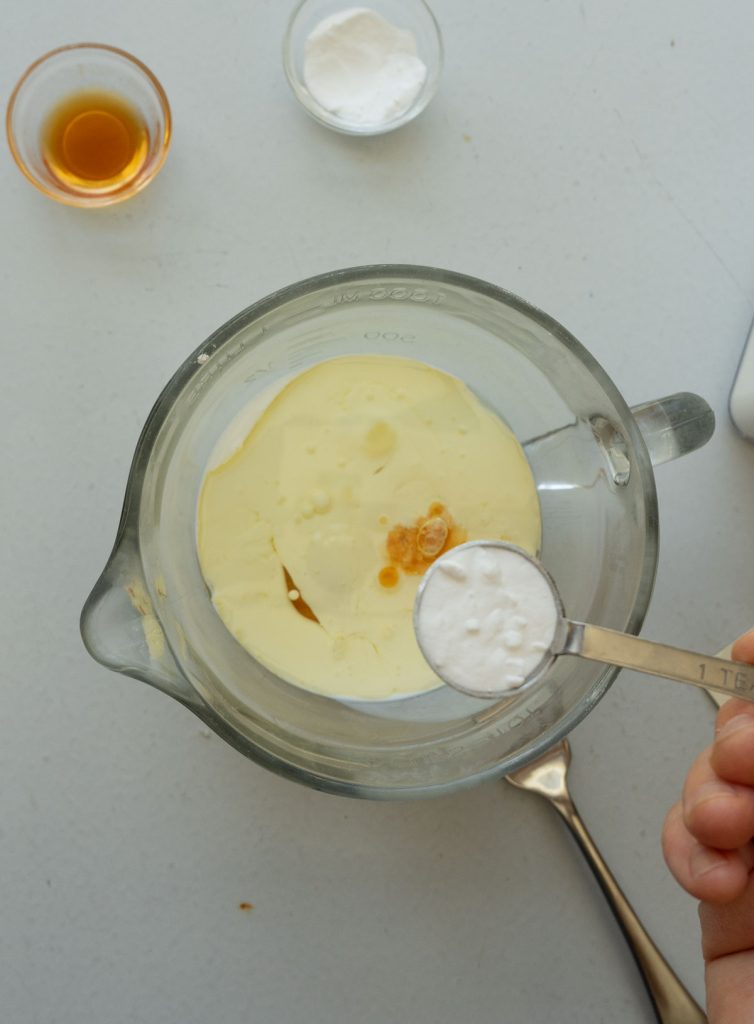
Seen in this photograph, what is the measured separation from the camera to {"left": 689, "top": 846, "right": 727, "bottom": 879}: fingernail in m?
0.68

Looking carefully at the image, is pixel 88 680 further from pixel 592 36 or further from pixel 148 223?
pixel 592 36

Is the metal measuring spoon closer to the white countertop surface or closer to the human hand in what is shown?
the human hand

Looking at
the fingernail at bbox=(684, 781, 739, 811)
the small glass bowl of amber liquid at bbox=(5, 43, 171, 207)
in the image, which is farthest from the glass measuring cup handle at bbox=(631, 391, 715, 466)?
the small glass bowl of amber liquid at bbox=(5, 43, 171, 207)

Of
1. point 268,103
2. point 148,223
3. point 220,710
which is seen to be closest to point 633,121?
point 268,103

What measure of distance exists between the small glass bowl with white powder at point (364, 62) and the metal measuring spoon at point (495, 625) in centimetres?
49

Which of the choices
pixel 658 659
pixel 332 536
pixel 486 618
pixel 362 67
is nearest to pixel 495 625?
pixel 486 618

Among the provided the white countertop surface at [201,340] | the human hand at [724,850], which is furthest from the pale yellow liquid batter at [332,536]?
the human hand at [724,850]

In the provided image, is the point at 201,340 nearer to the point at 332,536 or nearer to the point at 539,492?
the point at 332,536

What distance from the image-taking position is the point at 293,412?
0.87m

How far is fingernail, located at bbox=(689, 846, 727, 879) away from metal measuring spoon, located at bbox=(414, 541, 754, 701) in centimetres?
12

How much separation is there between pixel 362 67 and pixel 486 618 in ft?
1.99

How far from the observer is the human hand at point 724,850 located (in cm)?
67

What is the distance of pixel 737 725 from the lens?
68cm

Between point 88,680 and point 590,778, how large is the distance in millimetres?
504
